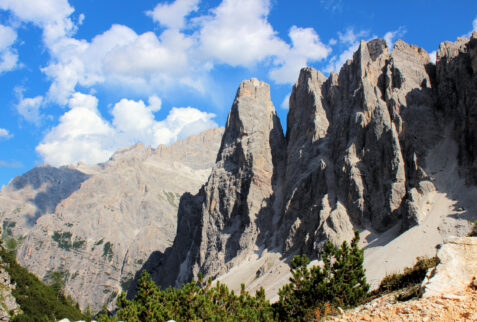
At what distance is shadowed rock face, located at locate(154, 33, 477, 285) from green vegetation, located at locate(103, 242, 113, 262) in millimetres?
83231

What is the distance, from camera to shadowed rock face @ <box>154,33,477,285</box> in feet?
197

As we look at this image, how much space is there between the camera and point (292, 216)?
75438 mm

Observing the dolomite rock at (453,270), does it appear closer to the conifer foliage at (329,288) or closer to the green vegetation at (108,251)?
the conifer foliage at (329,288)

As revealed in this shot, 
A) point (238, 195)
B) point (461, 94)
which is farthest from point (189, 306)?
point (238, 195)

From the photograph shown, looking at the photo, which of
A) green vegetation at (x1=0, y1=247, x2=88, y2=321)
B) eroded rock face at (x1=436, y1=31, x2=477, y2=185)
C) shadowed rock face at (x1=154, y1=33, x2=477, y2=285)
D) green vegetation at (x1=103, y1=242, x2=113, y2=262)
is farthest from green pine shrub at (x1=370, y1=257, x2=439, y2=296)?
green vegetation at (x1=103, y1=242, x2=113, y2=262)

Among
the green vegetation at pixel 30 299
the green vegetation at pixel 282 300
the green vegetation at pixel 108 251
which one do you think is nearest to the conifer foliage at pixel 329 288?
the green vegetation at pixel 282 300

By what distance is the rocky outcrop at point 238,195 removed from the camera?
82.8 m

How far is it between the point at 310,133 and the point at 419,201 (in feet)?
108

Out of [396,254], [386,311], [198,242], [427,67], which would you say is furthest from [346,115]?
[386,311]

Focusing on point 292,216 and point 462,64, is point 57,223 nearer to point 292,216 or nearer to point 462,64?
point 292,216

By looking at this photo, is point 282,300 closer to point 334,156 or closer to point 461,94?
point 461,94

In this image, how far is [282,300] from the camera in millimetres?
23719

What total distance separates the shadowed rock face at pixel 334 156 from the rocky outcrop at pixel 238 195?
246 mm

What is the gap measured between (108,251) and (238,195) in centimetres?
11470
